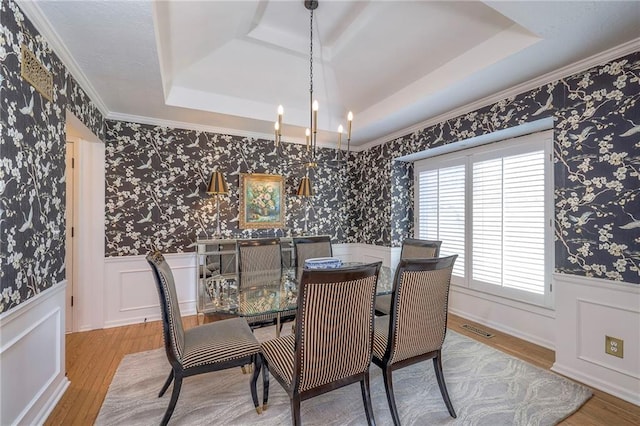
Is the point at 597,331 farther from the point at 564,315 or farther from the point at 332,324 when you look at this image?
the point at 332,324

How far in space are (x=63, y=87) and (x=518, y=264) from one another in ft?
14.7

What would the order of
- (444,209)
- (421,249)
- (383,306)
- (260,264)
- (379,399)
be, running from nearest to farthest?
(379,399) < (383,306) < (421,249) < (260,264) < (444,209)

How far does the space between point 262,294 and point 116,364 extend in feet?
4.99

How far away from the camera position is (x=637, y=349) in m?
2.06

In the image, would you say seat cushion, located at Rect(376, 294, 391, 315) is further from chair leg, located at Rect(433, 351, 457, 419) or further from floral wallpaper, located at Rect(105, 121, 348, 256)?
floral wallpaper, located at Rect(105, 121, 348, 256)

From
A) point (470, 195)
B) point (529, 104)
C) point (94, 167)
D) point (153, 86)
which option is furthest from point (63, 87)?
point (470, 195)

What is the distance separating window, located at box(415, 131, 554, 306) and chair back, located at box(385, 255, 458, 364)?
1754 millimetres

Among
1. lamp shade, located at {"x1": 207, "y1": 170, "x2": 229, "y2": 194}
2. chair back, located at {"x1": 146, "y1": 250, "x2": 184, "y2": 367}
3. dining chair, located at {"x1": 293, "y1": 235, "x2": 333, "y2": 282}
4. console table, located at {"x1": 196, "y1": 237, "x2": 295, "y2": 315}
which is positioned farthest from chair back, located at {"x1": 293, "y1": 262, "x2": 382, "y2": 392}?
lamp shade, located at {"x1": 207, "y1": 170, "x2": 229, "y2": 194}

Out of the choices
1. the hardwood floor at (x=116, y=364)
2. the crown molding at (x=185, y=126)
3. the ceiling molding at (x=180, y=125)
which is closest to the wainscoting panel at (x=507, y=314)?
the hardwood floor at (x=116, y=364)

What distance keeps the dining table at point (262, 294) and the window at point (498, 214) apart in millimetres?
1380

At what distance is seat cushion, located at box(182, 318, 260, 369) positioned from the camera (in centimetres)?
178

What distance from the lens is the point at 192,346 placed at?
1.86m

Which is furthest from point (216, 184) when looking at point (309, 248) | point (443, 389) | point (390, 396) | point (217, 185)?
point (443, 389)

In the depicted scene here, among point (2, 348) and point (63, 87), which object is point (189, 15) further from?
point (2, 348)
